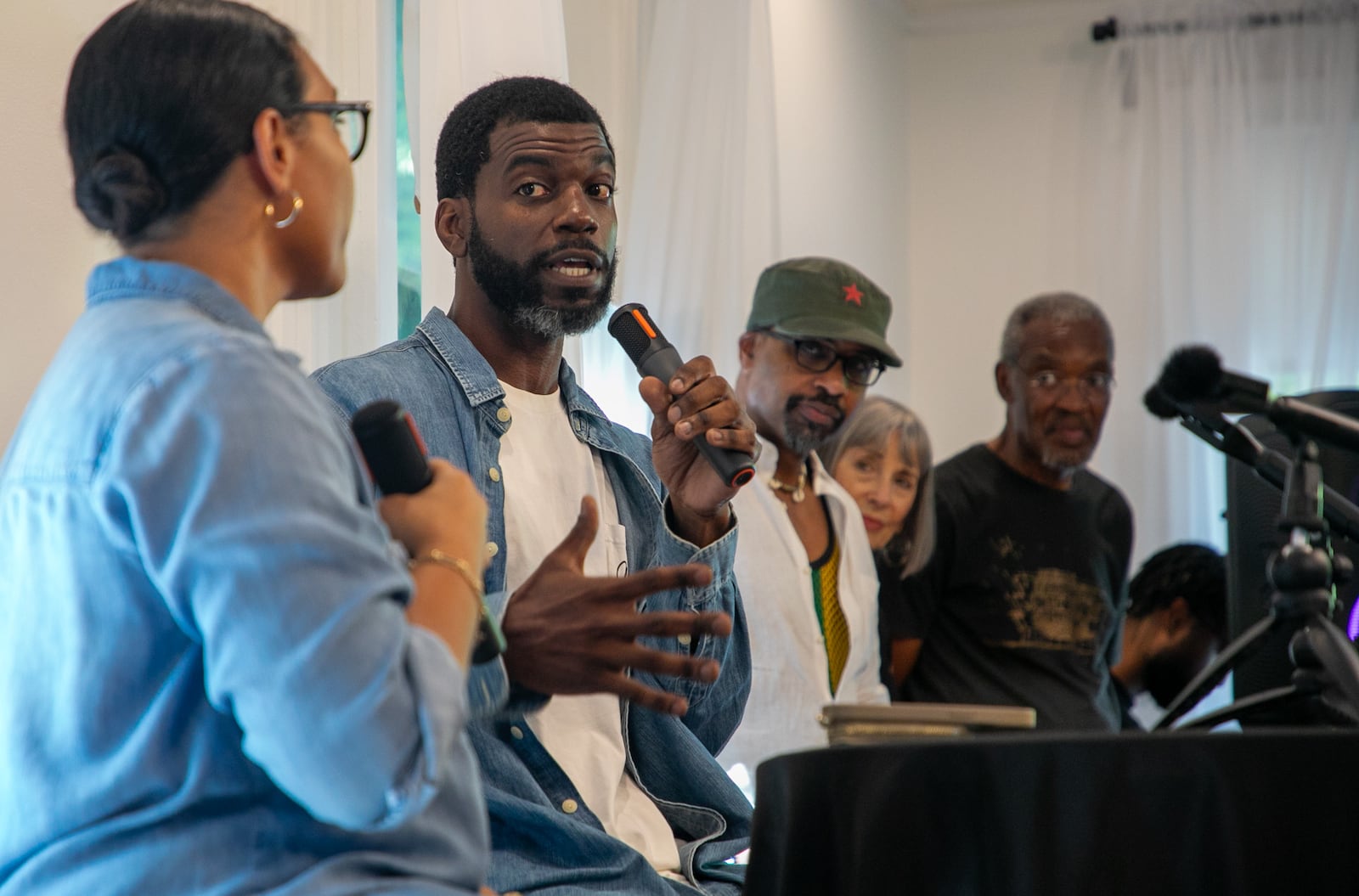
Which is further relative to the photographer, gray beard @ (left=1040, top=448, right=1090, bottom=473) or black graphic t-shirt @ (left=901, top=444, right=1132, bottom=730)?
gray beard @ (left=1040, top=448, right=1090, bottom=473)

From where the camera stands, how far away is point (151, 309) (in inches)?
35.5

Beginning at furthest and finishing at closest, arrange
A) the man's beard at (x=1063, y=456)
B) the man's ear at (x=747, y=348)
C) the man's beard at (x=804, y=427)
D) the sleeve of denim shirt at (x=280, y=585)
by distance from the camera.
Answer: the man's beard at (x=1063, y=456)
the man's ear at (x=747, y=348)
the man's beard at (x=804, y=427)
the sleeve of denim shirt at (x=280, y=585)

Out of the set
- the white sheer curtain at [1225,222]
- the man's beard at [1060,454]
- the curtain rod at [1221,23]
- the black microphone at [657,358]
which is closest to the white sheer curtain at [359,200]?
the black microphone at [657,358]

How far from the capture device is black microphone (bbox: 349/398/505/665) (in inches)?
36.3

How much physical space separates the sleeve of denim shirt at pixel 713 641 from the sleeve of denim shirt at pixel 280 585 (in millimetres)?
734

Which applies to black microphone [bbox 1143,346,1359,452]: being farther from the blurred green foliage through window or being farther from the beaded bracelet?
the blurred green foliage through window

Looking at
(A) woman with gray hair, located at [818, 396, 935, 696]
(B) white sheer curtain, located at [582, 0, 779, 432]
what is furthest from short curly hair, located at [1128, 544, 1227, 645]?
(B) white sheer curtain, located at [582, 0, 779, 432]

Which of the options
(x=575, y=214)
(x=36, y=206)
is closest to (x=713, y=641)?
(x=575, y=214)

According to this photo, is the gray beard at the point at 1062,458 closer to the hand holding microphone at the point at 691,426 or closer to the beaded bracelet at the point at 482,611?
the hand holding microphone at the point at 691,426

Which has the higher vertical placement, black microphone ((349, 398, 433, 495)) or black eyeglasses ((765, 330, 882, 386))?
black eyeglasses ((765, 330, 882, 386))

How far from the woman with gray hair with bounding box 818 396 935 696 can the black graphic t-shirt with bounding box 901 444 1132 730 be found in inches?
1.7

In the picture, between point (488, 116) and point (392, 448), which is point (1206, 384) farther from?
point (392, 448)

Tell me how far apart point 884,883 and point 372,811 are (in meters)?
0.54

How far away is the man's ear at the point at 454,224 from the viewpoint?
1784 mm
